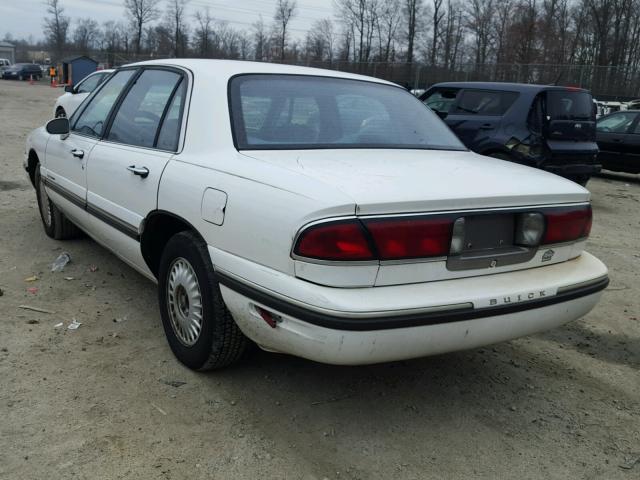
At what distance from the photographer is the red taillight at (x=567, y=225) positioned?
2818mm

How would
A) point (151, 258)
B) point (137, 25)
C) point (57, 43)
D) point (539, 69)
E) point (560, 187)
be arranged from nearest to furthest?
point (560, 187) < point (151, 258) < point (539, 69) < point (137, 25) < point (57, 43)

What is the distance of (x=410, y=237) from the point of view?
7.84 feet

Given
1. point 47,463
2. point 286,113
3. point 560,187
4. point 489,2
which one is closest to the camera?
point 47,463

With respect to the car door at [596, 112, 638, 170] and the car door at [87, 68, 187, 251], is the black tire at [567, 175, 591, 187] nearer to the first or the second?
the car door at [596, 112, 638, 170]

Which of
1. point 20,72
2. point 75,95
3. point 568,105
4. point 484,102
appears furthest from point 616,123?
point 20,72

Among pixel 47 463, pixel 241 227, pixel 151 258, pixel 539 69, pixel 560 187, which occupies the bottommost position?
pixel 47 463

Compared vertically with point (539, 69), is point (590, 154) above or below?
below

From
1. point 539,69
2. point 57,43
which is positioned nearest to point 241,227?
point 539,69

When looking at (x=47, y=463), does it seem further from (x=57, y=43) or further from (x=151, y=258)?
(x=57, y=43)

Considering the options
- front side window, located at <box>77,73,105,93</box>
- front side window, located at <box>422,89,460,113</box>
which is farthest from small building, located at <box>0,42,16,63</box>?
front side window, located at <box>422,89,460,113</box>

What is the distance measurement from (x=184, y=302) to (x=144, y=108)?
132 cm

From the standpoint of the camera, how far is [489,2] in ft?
191

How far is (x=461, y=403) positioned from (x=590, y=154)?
6.62 m

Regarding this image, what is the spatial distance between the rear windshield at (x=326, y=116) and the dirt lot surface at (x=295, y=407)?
1234 millimetres
